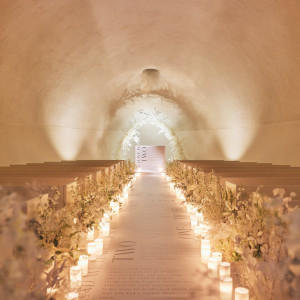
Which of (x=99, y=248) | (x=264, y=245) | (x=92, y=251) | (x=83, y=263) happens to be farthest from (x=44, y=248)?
(x=264, y=245)

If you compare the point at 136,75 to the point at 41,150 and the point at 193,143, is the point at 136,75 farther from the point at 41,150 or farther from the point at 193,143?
the point at 41,150

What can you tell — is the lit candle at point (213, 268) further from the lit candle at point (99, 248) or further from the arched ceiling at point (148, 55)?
the arched ceiling at point (148, 55)

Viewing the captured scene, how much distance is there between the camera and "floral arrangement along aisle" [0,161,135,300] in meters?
1.27

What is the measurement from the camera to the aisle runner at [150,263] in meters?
3.11

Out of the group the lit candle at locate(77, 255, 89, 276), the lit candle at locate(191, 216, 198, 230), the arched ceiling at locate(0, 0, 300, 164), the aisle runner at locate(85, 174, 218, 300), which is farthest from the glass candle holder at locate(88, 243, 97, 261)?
the arched ceiling at locate(0, 0, 300, 164)

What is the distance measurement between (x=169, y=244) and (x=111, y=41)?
8204mm

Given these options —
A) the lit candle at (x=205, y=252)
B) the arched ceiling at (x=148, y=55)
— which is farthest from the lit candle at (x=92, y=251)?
the arched ceiling at (x=148, y=55)

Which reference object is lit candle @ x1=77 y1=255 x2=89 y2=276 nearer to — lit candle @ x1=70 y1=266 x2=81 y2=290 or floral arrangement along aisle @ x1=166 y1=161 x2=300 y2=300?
lit candle @ x1=70 y1=266 x2=81 y2=290

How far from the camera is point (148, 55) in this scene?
42.0 ft

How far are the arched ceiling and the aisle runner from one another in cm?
509

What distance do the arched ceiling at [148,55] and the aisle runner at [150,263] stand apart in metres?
5.09

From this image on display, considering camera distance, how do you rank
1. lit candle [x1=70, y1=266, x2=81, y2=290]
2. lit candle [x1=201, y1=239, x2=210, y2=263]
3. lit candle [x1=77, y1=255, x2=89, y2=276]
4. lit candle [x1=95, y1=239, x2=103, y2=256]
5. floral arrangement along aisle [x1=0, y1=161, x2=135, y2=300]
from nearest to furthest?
1. floral arrangement along aisle [x1=0, y1=161, x2=135, y2=300]
2. lit candle [x1=70, y1=266, x2=81, y2=290]
3. lit candle [x1=77, y1=255, x2=89, y2=276]
4. lit candle [x1=201, y1=239, x2=210, y2=263]
5. lit candle [x1=95, y1=239, x2=103, y2=256]

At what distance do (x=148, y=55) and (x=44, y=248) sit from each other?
36.1 ft

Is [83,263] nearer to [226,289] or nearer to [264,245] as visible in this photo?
[226,289]
